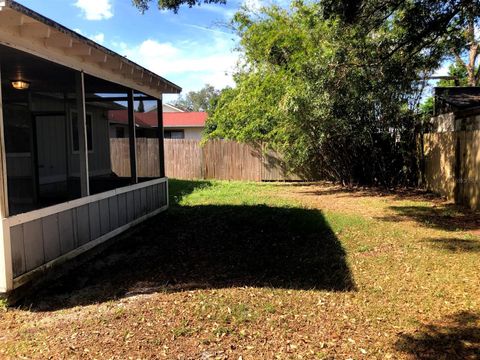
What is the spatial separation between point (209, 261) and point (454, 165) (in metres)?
7.78

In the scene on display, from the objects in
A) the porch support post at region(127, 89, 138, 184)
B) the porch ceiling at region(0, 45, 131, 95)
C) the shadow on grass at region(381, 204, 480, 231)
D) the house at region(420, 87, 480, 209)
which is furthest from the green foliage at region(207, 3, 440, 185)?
the porch ceiling at region(0, 45, 131, 95)

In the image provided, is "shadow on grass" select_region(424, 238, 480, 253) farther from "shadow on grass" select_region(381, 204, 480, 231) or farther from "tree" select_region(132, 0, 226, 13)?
"tree" select_region(132, 0, 226, 13)

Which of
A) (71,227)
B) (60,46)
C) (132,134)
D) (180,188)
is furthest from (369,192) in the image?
(60,46)

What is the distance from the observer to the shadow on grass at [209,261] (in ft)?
16.0

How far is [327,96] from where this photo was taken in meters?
11.9

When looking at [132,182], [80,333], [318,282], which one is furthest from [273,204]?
[80,333]

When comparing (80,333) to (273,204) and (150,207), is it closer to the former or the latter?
(150,207)

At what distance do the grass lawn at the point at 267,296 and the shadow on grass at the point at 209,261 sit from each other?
0.07 ft

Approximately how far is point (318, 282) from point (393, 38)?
6.95 meters

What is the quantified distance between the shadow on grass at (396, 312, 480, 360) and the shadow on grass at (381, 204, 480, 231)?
429cm

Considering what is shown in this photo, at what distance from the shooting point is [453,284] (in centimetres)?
486

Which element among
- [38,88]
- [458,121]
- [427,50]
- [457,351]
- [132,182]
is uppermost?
[427,50]

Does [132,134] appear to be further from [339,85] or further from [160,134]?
[339,85]

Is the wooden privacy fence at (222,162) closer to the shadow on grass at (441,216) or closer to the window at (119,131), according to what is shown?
the window at (119,131)
